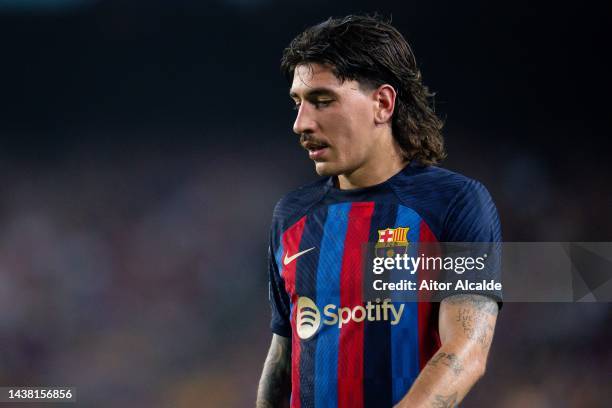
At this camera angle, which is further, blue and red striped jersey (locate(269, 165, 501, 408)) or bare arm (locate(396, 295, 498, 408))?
blue and red striped jersey (locate(269, 165, 501, 408))

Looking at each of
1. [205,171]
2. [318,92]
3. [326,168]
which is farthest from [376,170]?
[205,171]

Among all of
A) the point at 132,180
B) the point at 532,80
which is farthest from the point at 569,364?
the point at 132,180

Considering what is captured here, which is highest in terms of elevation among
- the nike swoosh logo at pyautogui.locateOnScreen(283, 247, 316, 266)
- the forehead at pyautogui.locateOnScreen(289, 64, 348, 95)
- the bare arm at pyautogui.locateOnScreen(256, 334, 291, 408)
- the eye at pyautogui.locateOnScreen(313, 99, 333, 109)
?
the forehead at pyautogui.locateOnScreen(289, 64, 348, 95)

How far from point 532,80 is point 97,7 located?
239 cm

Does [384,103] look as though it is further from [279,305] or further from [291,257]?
[279,305]

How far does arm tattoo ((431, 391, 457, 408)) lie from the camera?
143 cm

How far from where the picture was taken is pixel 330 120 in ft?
5.86

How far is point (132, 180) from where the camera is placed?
426cm

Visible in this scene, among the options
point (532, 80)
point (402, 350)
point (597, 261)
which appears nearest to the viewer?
point (402, 350)

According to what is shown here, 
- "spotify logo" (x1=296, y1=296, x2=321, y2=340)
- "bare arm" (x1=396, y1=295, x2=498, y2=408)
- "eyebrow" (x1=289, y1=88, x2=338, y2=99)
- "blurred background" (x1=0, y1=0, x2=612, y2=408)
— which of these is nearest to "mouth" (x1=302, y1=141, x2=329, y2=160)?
"eyebrow" (x1=289, y1=88, x2=338, y2=99)

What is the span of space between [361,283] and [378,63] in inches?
20.7

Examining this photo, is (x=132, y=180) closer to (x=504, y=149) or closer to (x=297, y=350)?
(x=504, y=149)

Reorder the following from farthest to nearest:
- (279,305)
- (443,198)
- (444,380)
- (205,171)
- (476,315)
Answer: (205,171) → (279,305) → (443,198) → (476,315) → (444,380)

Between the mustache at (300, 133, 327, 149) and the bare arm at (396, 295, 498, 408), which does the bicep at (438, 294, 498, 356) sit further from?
the mustache at (300, 133, 327, 149)
